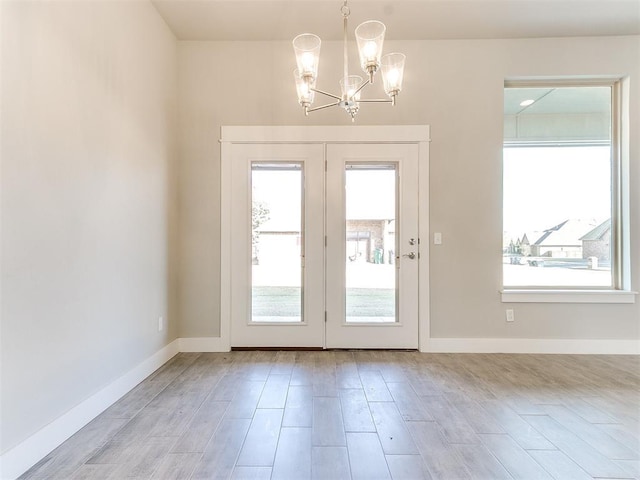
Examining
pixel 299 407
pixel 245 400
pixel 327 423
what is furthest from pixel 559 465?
pixel 245 400

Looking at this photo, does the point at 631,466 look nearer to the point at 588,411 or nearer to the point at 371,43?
the point at 588,411

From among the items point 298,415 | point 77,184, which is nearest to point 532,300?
point 298,415

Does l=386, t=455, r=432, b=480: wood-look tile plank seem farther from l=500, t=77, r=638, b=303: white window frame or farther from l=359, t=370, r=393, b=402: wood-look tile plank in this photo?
l=500, t=77, r=638, b=303: white window frame

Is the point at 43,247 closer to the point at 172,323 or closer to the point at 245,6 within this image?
the point at 172,323

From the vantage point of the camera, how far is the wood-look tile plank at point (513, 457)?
A: 1530 millimetres

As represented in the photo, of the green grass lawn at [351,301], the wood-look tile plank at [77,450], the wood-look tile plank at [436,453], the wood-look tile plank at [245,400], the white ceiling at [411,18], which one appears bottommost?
the wood-look tile plank at [77,450]

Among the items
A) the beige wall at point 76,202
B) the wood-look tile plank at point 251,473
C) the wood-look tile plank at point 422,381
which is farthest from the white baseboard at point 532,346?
the beige wall at point 76,202

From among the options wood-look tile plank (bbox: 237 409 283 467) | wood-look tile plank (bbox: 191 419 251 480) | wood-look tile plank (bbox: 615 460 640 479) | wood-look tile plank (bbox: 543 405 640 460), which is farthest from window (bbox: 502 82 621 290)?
wood-look tile plank (bbox: 191 419 251 480)

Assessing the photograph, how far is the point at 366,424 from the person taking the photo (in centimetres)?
194

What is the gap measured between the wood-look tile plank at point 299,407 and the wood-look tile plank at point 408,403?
23.0 inches

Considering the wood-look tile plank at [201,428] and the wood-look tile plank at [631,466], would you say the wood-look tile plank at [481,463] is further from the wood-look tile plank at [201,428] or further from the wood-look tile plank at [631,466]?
the wood-look tile plank at [201,428]

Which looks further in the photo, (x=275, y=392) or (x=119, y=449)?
(x=275, y=392)

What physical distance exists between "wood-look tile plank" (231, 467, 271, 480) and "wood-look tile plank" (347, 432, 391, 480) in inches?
15.7

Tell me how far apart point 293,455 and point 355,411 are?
1.84 ft
